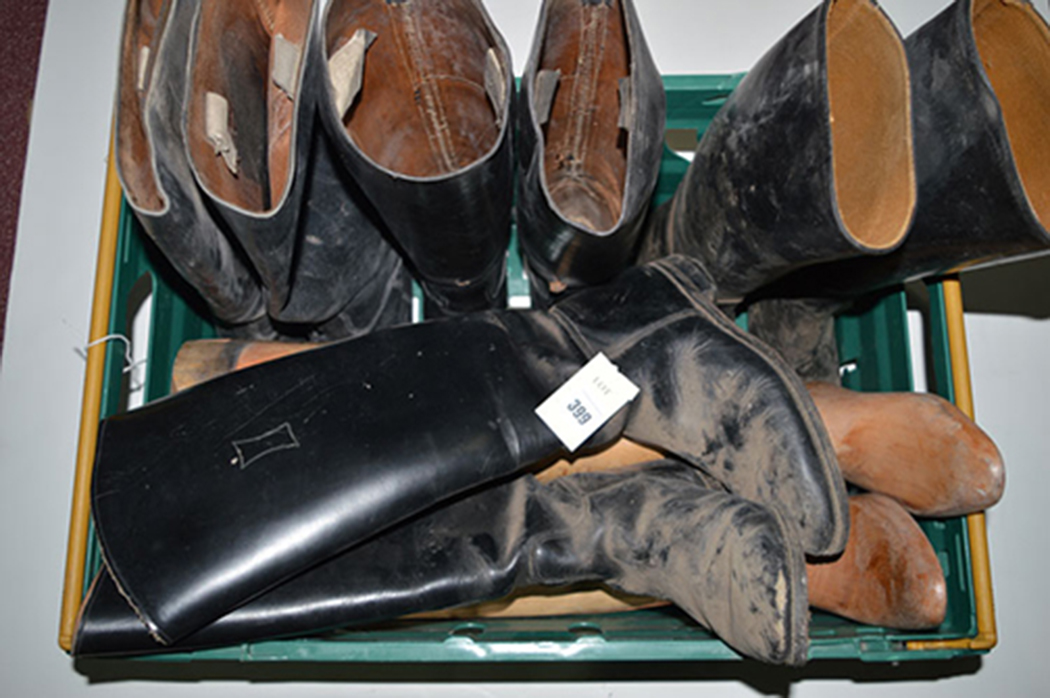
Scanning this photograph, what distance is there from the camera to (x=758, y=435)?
648 mm

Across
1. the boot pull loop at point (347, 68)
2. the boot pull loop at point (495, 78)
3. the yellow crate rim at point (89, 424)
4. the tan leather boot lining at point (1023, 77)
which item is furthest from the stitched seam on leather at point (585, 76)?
the yellow crate rim at point (89, 424)

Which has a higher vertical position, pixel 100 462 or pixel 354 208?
pixel 354 208

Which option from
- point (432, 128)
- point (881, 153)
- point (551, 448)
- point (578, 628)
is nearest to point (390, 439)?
point (551, 448)

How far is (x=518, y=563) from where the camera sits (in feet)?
2.19

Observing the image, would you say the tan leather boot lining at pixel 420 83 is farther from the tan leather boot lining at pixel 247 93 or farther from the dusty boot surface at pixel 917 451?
the dusty boot surface at pixel 917 451

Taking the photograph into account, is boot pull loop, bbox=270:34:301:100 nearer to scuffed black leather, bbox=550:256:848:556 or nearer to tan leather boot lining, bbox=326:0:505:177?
tan leather boot lining, bbox=326:0:505:177

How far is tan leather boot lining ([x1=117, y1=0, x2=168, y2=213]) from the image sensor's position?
60cm

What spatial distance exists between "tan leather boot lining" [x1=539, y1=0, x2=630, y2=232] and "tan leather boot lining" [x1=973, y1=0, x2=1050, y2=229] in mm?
335

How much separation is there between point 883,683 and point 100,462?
0.95 metres

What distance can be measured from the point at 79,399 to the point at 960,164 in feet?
3.47

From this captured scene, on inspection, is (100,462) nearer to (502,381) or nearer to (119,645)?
(119,645)

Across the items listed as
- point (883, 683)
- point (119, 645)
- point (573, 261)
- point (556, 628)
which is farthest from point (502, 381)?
point (883, 683)

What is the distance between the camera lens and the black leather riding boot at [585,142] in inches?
26.0

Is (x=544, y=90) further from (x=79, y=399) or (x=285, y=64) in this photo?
(x=79, y=399)
